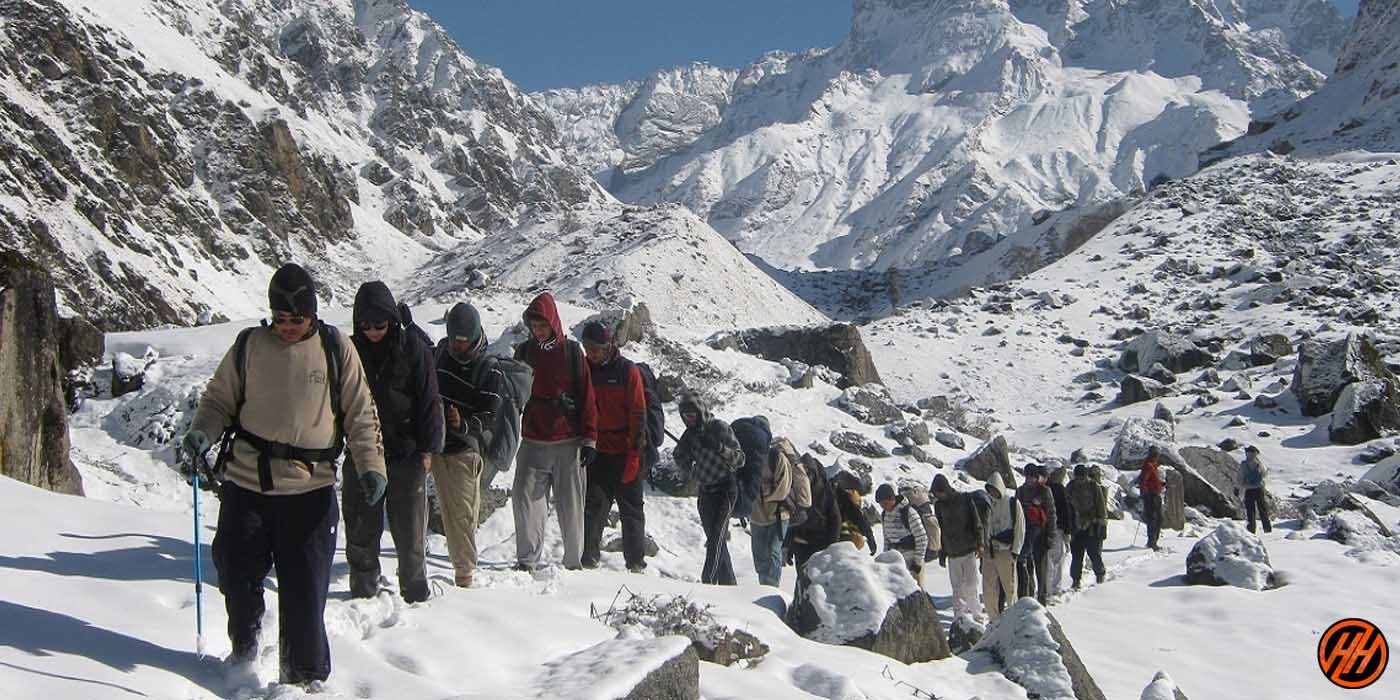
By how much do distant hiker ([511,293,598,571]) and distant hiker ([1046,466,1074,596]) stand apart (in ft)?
21.7

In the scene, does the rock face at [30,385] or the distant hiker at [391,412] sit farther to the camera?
the rock face at [30,385]

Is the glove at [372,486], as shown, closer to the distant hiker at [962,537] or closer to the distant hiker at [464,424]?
the distant hiker at [464,424]

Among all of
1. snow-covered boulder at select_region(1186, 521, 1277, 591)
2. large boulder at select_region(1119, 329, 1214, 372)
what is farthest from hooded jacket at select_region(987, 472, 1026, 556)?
large boulder at select_region(1119, 329, 1214, 372)

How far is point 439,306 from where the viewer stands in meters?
18.4

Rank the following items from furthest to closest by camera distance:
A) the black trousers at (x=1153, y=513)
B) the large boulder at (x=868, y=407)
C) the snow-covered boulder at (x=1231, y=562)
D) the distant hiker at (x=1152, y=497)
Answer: the large boulder at (x=868, y=407), the black trousers at (x=1153, y=513), the distant hiker at (x=1152, y=497), the snow-covered boulder at (x=1231, y=562)

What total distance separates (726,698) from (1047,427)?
2258 centimetres

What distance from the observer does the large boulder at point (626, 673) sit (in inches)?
151

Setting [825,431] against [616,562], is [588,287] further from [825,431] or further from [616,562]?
[616,562]

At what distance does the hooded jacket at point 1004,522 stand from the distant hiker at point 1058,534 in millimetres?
1488

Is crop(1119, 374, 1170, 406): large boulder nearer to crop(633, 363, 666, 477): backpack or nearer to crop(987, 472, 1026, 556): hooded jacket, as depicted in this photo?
crop(987, 472, 1026, 556): hooded jacket

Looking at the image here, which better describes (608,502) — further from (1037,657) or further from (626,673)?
(626,673)

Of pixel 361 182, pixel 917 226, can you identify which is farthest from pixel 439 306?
pixel 917 226

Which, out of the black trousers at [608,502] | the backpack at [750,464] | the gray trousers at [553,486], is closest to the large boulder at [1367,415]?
the backpack at [750,464]

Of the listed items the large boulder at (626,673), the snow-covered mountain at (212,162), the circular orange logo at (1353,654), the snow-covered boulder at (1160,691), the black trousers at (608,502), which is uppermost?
the snow-covered mountain at (212,162)
